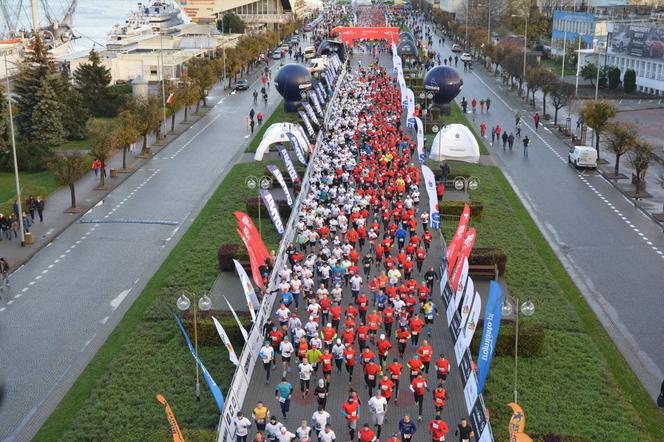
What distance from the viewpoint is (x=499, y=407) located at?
18922 millimetres

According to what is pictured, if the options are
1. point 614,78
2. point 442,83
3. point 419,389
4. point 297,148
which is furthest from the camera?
point 614,78

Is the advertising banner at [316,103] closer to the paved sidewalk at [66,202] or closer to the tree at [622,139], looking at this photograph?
the paved sidewalk at [66,202]

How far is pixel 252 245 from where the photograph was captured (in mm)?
24781

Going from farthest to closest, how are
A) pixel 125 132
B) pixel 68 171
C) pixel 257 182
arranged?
pixel 125 132, pixel 257 182, pixel 68 171

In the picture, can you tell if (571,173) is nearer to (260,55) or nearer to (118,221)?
(118,221)

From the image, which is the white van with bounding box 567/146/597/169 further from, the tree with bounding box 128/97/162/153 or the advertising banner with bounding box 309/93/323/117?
the tree with bounding box 128/97/162/153

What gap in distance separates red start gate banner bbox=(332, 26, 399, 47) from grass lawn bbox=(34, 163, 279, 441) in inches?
2851

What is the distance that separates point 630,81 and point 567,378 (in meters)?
52.1

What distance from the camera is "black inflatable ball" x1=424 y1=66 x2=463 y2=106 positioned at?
183 ft

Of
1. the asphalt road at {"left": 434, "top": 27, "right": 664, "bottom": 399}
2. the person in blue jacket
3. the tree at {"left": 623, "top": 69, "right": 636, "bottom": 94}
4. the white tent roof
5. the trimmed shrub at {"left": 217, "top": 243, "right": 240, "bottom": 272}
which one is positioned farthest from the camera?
the tree at {"left": 623, "top": 69, "right": 636, "bottom": 94}

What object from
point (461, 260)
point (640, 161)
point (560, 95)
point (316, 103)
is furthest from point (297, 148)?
point (560, 95)

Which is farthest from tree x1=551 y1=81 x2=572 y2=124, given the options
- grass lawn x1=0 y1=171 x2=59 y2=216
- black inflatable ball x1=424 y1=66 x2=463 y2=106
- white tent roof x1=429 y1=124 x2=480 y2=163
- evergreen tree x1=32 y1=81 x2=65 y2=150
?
grass lawn x1=0 y1=171 x2=59 y2=216

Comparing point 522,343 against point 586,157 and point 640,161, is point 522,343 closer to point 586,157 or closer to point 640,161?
point 640,161

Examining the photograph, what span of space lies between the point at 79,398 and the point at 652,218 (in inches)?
913
